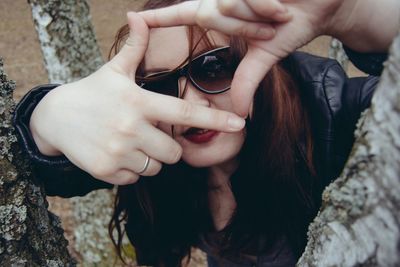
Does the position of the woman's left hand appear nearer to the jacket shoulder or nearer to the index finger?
the index finger

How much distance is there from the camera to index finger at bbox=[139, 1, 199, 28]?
1203 mm

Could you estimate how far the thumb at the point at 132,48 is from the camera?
1.27 metres

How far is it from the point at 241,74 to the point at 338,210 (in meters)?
0.50

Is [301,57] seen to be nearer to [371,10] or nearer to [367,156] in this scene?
[371,10]

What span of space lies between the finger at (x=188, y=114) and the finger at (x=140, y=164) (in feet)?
0.51

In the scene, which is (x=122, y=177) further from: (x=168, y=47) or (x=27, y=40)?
(x=27, y=40)

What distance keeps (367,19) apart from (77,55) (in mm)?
2732

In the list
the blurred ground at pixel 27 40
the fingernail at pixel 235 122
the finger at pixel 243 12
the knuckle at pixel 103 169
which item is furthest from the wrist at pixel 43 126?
the blurred ground at pixel 27 40

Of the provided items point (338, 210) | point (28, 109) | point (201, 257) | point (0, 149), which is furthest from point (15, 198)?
point (201, 257)

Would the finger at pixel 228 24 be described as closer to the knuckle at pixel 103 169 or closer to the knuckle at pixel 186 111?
the knuckle at pixel 186 111

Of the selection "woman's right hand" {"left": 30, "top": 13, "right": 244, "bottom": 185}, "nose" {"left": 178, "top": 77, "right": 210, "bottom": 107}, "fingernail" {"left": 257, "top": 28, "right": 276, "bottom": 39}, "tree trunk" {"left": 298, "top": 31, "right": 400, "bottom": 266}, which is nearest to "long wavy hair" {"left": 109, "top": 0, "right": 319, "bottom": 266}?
"nose" {"left": 178, "top": 77, "right": 210, "bottom": 107}

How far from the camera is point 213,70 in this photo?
158 cm

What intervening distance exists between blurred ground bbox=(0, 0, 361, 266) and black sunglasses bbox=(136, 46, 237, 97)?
5.51m

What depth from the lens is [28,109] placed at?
5.09ft
